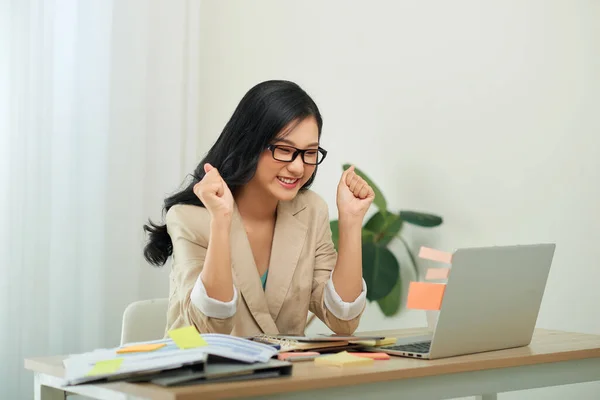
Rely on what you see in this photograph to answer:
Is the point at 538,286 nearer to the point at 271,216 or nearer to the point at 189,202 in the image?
the point at 271,216

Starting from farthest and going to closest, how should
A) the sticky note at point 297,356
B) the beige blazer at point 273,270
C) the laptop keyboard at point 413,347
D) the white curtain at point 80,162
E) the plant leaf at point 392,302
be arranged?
the plant leaf at point 392,302 → the white curtain at point 80,162 → the beige blazer at point 273,270 → the laptop keyboard at point 413,347 → the sticky note at point 297,356

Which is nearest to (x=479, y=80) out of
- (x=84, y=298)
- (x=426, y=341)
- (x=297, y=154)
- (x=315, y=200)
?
(x=315, y=200)

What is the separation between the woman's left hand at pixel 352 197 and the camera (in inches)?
77.4

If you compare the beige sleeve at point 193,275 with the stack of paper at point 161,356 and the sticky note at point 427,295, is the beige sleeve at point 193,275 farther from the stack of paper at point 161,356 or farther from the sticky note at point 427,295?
the sticky note at point 427,295

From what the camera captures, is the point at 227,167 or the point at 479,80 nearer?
the point at 227,167

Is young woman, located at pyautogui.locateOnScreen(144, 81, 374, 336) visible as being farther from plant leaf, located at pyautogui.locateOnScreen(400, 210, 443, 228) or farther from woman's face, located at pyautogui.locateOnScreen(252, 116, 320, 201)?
plant leaf, located at pyautogui.locateOnScreen(400, 210, 443, 228)

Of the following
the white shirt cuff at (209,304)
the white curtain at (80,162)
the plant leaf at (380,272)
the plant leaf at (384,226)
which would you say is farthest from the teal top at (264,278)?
the white curtain at (80,162)

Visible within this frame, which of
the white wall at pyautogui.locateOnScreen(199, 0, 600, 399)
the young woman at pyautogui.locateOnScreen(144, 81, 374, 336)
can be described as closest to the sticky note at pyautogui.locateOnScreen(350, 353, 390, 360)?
the young woman at pyautogui.locateOnScreen(144, 81, 374, 336)

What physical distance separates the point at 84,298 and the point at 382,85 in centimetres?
146

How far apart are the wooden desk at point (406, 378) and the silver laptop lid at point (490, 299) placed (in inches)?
1.1

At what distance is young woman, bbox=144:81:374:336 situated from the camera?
189cm

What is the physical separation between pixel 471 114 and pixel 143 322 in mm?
1459

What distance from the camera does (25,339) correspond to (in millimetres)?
2932

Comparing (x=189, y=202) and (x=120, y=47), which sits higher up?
(x=120, y=47)
